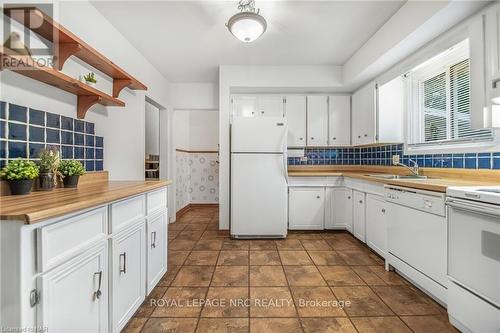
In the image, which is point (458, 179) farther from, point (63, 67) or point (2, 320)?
point (63, 67)

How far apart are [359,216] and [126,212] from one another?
2.70m

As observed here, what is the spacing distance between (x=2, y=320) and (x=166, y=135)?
3.34 m

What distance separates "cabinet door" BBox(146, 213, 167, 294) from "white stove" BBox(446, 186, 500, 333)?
6.65 ft

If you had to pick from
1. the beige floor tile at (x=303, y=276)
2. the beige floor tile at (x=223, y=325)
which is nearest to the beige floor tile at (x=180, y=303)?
the beige floor tile at (x=223, y=325)

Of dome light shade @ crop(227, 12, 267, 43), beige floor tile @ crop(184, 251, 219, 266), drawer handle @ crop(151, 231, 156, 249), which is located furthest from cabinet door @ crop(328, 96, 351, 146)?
drawer handle @ crop(151, 231, 156, 249)

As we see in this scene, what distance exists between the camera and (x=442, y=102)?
2543 millimetres

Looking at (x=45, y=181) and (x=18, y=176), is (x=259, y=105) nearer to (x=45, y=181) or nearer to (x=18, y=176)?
(x=45, y=181)

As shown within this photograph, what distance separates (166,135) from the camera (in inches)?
156

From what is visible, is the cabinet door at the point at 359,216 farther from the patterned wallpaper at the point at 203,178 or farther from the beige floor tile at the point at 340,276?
the patterned wallpaper at the point at 203,178

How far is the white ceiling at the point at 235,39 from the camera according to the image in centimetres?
211

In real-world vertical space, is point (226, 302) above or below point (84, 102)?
below

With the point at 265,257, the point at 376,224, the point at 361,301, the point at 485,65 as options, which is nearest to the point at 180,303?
the point at 265,257

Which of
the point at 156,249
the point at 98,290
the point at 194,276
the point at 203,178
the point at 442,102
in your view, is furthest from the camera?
the point at 203,178

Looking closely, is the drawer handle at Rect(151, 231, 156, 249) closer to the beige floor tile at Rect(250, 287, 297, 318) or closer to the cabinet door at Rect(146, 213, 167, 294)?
the cabinet door at Rect(146, 213, 167, 294)
